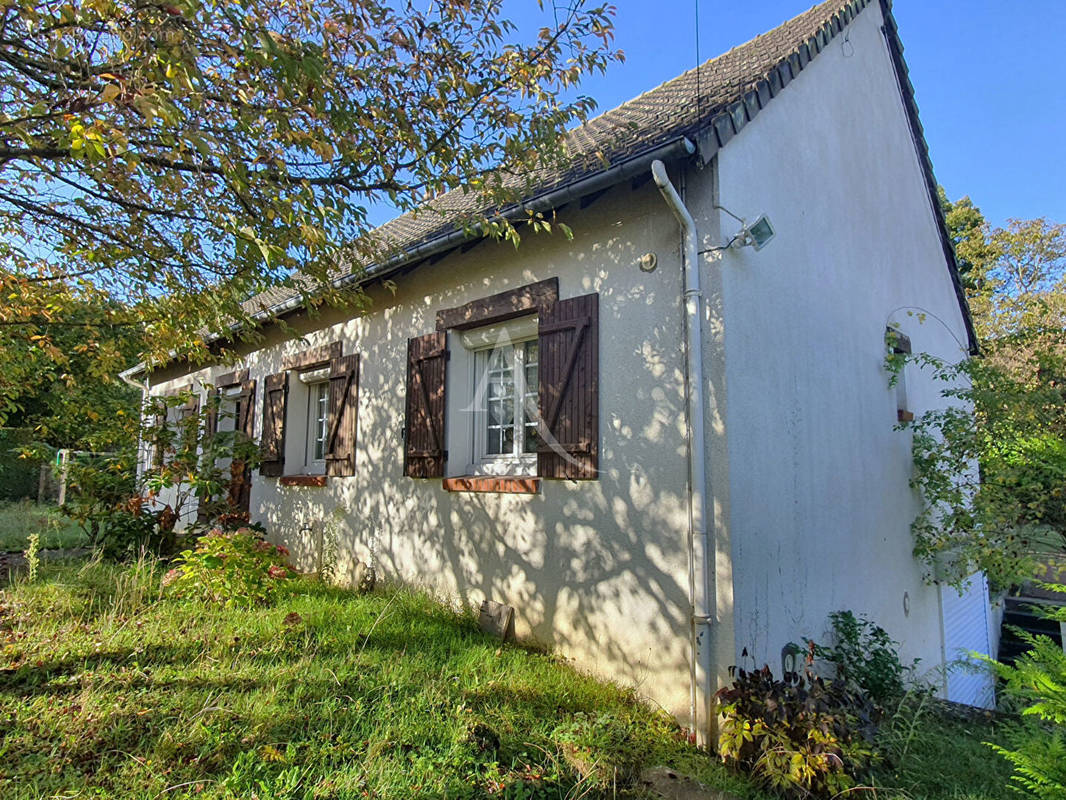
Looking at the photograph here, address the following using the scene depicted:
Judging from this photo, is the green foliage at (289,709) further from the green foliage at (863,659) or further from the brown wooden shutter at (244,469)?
the brown wooden shutter at (244,469)

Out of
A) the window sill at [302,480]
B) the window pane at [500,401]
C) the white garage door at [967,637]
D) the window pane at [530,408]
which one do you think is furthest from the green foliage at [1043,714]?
the window sill at [302,480]

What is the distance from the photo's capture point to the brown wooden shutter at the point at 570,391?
4.41 m

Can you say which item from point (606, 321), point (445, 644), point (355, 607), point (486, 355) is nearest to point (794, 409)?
point (606, 321)

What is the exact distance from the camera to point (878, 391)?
6.05m

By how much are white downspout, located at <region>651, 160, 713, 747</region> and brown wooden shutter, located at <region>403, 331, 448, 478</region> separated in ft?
8.37

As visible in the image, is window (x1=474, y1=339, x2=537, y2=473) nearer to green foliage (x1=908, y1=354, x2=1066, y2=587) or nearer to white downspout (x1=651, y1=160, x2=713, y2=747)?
white downspout (x1=651, y1=160, x2=713, y2=747)

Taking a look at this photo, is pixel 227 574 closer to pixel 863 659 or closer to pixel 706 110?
pixel 863 659

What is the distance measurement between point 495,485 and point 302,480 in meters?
3.48

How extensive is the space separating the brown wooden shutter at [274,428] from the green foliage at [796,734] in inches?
253

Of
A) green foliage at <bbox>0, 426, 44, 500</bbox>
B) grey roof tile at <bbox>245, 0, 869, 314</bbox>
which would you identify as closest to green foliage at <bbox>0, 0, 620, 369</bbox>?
grey roof tile at <bbox>245, 0, 869, 314</bbox>

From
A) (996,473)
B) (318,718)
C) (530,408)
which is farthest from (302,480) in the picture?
(996,473)

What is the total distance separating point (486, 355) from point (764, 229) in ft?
9.17

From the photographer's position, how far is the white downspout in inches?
142

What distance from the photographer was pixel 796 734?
303 centimetres
